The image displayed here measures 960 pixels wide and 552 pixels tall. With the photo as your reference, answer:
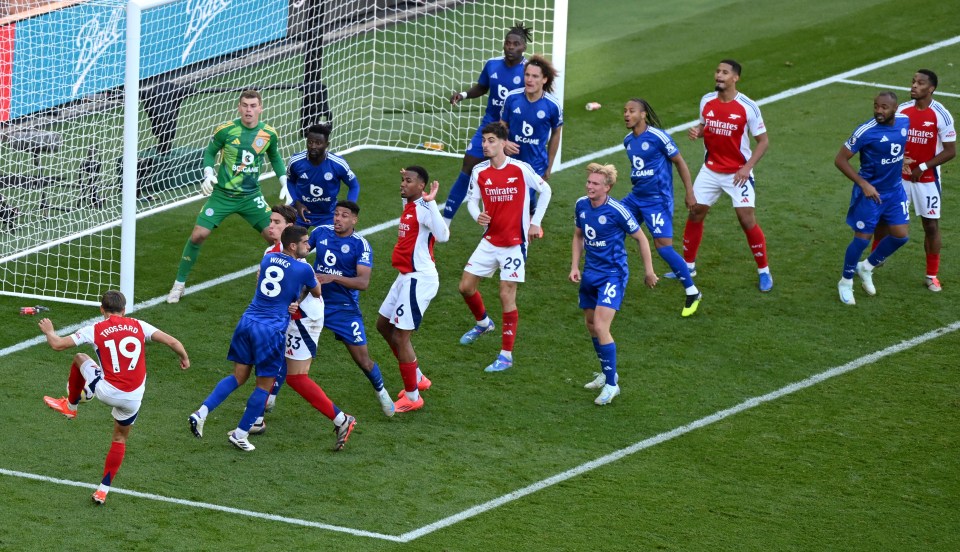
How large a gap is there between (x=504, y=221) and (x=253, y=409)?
2809 mm

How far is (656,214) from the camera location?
490 inches

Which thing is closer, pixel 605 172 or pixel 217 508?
pixel 217 508

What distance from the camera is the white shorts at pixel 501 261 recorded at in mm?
11477

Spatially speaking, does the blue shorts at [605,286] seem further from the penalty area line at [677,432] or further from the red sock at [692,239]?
the red sock at [692,239]

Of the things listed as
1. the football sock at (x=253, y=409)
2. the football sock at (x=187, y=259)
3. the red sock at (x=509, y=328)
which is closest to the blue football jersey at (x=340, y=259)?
the football sock at (x=253, y=409)

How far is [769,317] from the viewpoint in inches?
A: 497

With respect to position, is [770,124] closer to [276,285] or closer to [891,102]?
[891,102]

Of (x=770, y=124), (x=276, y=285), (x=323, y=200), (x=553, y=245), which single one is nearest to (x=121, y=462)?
(x=276, y=285)

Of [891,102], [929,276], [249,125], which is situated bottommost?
[929,276]

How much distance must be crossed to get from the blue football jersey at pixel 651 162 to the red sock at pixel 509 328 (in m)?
1.82

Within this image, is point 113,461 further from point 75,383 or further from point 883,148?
point 883,148

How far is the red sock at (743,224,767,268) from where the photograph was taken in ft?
42.2

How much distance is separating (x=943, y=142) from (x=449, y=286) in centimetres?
485

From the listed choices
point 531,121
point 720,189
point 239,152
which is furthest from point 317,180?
point 720,189
